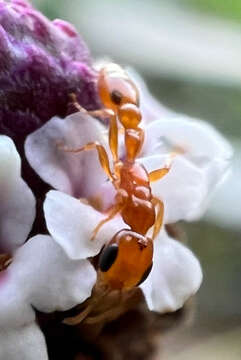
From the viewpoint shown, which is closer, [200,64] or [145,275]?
[145,275]

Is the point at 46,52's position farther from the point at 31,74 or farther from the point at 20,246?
the point at 20,246

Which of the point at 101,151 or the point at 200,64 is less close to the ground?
the point at 101,151

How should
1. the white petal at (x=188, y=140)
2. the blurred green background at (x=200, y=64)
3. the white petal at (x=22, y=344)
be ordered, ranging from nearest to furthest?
the white petal at (x=22, y=344) < the white petal at (x=188, y=140) < the blurred green background at (x=200, y=64)

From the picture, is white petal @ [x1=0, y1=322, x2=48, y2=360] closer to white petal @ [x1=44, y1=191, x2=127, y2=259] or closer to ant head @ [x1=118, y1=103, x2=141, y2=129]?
white petal @ [x1=44, y1=191, x2=127, y2=259]

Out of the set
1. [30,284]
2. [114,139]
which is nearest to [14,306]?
[30,284]

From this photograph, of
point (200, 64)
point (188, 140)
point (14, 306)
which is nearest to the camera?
point (14, 306)

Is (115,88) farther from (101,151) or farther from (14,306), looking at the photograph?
(14,306)

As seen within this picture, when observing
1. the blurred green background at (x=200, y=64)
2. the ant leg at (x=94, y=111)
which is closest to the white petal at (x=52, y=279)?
the ant leg at (x=94, y=111)

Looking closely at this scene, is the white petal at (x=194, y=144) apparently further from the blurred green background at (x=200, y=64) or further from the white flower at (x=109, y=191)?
the blurred green background at (x=200, y=64)
